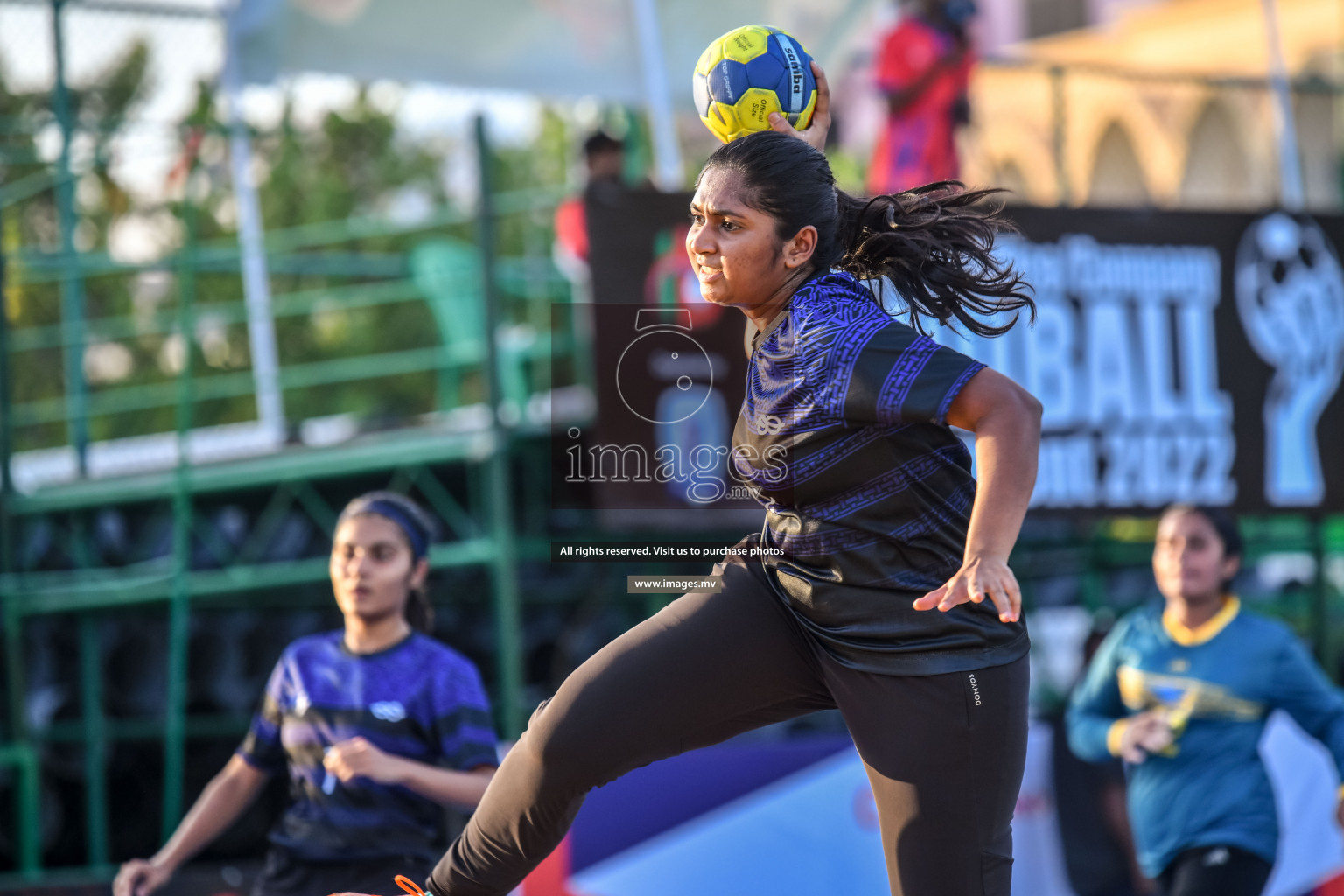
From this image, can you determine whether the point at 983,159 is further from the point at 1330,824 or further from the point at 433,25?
the point at 1330,824

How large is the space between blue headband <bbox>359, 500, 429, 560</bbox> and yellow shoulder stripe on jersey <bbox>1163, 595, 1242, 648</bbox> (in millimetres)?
2718

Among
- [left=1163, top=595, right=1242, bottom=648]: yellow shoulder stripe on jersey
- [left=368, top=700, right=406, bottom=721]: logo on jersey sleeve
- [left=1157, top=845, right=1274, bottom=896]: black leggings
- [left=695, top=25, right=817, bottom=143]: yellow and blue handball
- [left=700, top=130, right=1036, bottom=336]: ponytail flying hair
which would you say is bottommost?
[left=1157, top=845, right=1274, bottom=896]: black leggings

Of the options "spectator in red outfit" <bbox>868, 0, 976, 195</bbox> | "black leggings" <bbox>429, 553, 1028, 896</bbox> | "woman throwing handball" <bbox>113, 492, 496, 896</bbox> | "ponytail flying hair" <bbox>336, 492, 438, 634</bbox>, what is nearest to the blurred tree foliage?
"spectator in red outfit" <bbox>868, 0, 976, 195</bbox>

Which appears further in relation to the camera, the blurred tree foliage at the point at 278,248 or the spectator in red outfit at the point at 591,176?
the blurred tree foliage at the point at 278,248

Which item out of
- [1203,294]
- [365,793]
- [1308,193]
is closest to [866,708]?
[365,793]

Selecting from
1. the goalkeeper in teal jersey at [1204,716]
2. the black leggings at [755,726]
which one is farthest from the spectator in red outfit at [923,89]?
the black leggings at [755,726]

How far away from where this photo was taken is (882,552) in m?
2.94

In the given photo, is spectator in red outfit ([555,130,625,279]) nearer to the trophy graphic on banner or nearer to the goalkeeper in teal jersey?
the goalkeeper in teal jersey

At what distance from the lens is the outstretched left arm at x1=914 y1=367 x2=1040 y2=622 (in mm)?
2631

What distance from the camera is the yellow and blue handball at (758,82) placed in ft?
11.3

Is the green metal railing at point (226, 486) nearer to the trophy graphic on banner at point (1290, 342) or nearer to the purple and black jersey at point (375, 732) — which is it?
the purple and black jersey at point (375, 732)

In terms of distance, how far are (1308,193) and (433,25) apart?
15.1 metres

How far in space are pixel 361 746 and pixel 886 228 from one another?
75.8 inches

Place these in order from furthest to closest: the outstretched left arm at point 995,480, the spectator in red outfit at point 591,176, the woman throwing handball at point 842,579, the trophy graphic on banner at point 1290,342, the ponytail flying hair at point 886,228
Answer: the trophy graphic on banner at point 1290,342 → the spectator in red outfit at point 591,176 → the ponytail flying hair at point 886,228 → the woman throwing handball at point 842,579 → the outstretched left arm at point 995,480
